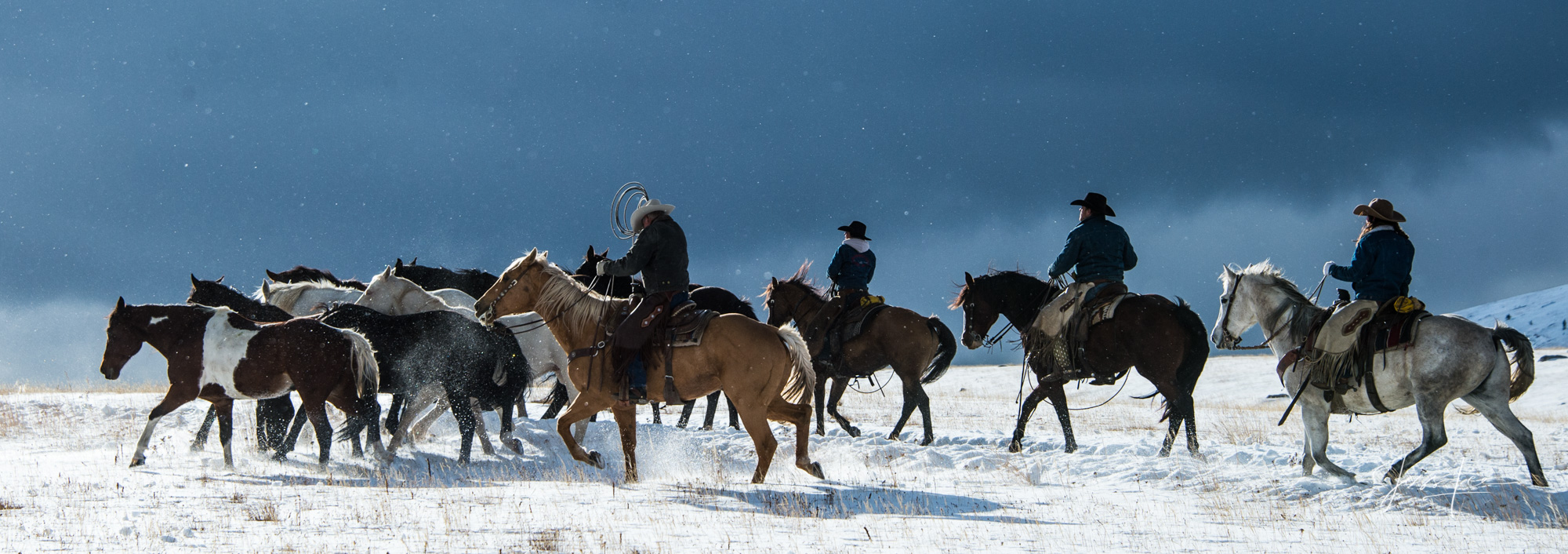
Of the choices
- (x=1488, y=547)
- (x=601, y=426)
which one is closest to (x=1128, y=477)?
(x=1488, y=547)

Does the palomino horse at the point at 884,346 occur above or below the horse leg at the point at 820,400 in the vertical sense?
above

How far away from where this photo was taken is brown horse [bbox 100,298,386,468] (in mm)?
9742

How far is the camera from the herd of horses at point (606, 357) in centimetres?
848

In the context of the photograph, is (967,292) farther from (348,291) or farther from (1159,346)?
(348,291)

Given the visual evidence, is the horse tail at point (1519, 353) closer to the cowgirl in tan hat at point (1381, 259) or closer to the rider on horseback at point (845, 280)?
the cowgirl in tan hat at point (1381, 259)

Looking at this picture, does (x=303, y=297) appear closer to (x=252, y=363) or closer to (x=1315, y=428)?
(x=252, y=363)

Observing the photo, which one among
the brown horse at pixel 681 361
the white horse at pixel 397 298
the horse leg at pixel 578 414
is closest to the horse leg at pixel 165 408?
the white horse at pixel 397 298

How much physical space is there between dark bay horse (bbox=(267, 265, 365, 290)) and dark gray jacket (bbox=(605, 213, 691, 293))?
7.91 metres

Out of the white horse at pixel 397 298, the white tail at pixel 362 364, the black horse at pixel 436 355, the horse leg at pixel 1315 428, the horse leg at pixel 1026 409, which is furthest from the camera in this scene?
the white horse at pixel 397 298

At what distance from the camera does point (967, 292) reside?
41.4ft

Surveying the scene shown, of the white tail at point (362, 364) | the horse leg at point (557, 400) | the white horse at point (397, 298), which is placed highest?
the white horse at point (397, 298)

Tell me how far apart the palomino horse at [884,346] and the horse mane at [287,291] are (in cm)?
570

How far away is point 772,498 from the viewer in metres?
7.79

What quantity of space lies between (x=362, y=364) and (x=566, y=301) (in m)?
2.53
